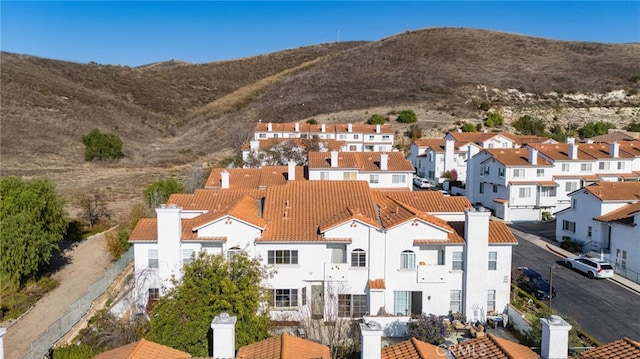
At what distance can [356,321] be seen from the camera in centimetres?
2498

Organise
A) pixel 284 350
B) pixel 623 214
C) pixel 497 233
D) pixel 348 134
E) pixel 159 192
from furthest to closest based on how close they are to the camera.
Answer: pixel 348 134
pixel 159 192
pixel 623 214
pixel 497 233
pixel 284 350

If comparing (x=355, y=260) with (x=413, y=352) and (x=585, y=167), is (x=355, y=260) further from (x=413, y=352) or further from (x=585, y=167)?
(x=585, y=167)

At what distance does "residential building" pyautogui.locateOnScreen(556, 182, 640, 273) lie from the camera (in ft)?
113

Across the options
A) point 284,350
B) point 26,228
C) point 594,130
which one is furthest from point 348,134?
point 284,350

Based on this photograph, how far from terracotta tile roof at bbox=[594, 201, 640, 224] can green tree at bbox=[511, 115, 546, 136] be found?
5686 cm

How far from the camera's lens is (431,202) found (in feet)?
107

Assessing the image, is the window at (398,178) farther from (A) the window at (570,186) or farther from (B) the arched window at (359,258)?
(B) the arched window at (359,258)

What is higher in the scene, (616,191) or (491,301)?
(616,191)

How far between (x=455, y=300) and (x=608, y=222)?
16769mm

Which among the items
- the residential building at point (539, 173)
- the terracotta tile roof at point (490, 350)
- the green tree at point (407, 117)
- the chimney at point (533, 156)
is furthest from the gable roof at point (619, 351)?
the green tree at point (407, 117)

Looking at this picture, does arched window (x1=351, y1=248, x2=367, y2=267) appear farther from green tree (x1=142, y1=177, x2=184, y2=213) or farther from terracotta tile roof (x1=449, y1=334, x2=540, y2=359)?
green tree (x1=142, y1=177, x2=184, y2=213)

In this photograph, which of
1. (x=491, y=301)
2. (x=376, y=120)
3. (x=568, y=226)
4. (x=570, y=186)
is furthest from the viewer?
(x=376, y=120)

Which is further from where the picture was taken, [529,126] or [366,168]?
[529,126]

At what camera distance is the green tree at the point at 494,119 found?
310 ft
